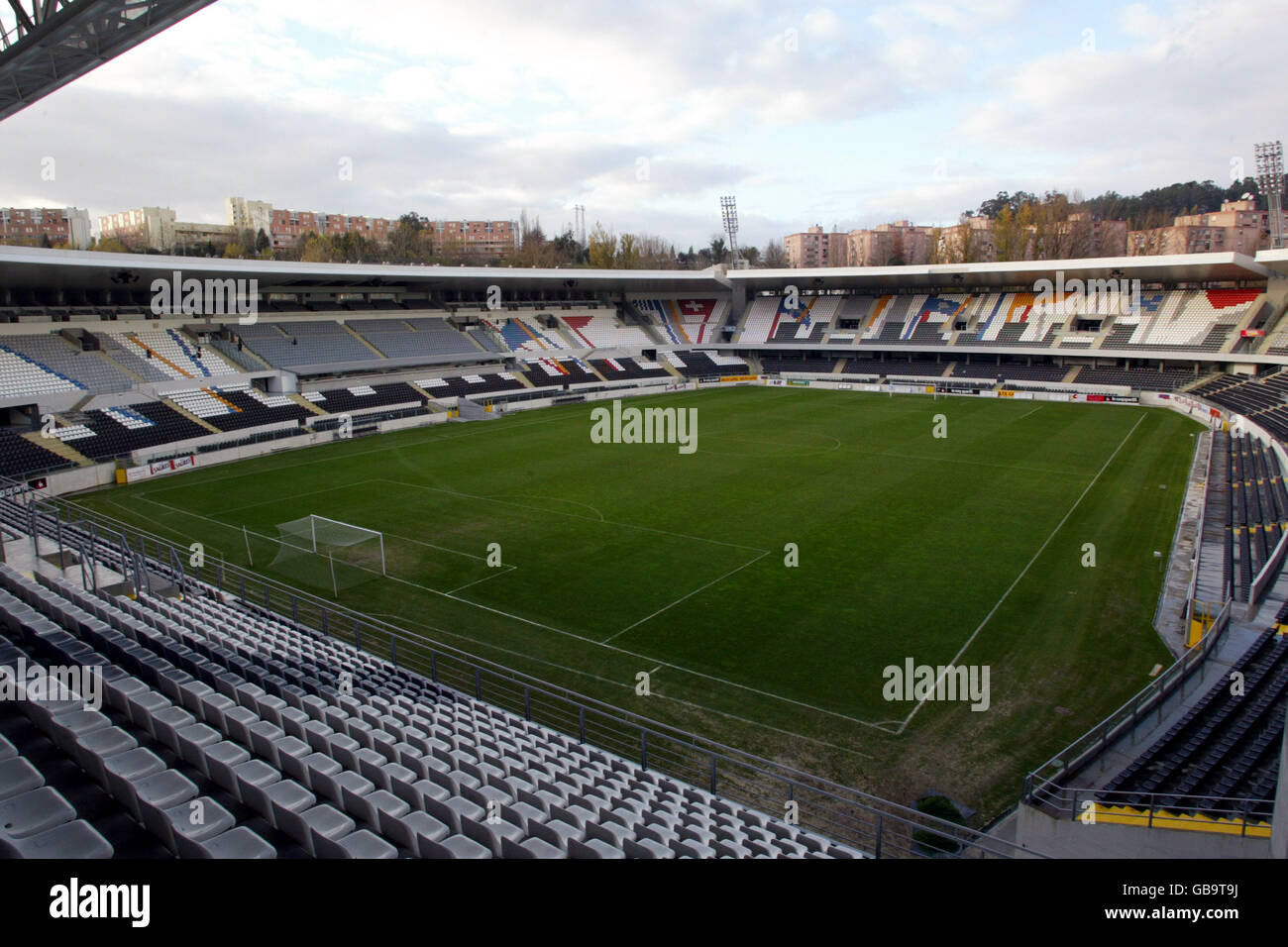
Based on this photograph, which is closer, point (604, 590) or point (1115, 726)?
point (1115, 726)

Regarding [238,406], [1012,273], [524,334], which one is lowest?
[238,406]

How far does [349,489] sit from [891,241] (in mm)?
132650

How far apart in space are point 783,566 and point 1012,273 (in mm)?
44019

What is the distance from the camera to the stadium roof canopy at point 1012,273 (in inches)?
1818

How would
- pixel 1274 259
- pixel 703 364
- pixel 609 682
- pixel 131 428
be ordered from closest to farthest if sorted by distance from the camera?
pixel 609 682 < pixel 131 428 < pixel 1274 259 < pixel 703 364

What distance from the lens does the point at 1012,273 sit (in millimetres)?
Answer: 54344

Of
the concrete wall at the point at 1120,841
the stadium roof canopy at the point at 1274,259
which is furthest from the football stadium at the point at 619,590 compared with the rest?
the stadium roof canopy at the point at 1274,259

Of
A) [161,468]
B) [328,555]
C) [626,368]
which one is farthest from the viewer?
[626,368]

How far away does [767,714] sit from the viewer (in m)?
13.0

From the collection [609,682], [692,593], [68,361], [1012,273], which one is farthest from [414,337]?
[609,682]

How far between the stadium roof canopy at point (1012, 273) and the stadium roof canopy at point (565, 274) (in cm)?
7

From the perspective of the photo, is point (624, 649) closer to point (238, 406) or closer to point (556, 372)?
point (238, 406)

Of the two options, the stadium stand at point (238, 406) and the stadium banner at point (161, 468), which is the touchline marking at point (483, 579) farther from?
the stadium stand at point (238, 406)

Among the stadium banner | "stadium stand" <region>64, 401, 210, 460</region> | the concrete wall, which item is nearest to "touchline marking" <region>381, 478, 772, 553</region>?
the stadium banner
